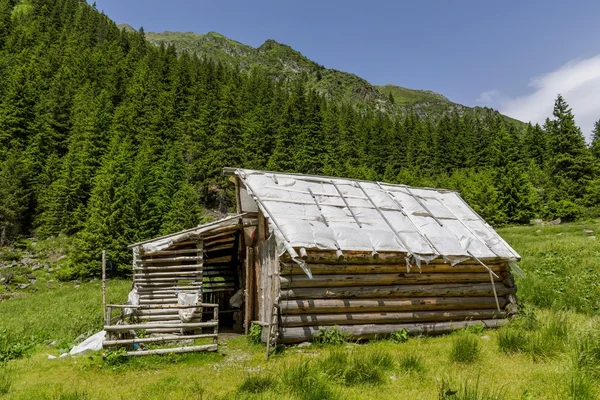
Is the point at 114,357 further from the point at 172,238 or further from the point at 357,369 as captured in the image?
the point at 357,369

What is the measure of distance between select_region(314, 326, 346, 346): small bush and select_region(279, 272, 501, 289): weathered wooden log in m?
1.22

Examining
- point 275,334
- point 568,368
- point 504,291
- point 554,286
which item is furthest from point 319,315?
point 554,286

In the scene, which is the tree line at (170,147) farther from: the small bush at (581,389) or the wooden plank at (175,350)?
the small bush at (581,389)

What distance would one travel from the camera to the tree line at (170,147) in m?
39.6

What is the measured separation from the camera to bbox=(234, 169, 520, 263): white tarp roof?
10.4m

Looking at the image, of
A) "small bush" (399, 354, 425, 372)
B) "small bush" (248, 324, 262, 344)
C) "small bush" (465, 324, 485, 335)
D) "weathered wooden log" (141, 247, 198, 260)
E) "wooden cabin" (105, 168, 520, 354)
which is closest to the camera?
"small bush" (399, 354, 425, 372)

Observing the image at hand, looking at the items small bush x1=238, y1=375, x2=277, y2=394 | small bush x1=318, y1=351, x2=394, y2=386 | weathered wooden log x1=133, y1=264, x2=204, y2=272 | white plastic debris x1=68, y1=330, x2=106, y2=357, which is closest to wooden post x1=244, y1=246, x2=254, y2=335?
weathered wooden log x1=133, y1=264, x2=204, y2=272

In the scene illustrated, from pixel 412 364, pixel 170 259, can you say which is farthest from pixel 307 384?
pixel 170 259

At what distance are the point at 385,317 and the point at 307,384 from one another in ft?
16.8

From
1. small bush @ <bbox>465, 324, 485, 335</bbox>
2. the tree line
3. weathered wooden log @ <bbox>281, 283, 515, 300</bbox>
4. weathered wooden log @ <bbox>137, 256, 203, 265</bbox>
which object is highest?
the tree line

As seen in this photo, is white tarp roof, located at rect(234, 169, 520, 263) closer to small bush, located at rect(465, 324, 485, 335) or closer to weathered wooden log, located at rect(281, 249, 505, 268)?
weathered wooden log, located at rect(281, 249, 505, 268)

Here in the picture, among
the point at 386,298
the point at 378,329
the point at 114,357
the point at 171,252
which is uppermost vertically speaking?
the point at 171,252

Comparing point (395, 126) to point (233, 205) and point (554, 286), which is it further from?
point (554, 286)

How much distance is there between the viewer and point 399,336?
10383 mm
